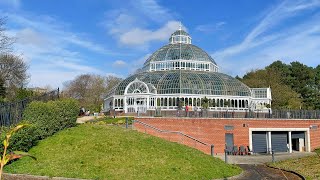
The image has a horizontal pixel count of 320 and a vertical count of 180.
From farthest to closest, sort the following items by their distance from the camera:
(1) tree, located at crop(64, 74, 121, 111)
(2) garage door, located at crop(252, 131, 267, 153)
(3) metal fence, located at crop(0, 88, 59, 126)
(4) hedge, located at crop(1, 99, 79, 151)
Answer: (1) tree, located at crop(64, 74, 121, 111), (2) garage door, located at crop(252, 131, 267, 153), (3) metal fence, located at crop(0, 88, 59, 126), (4) hedge, located at crop(1, 99, 79, 151)

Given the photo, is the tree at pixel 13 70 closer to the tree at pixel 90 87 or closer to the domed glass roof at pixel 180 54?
the domed glass roof at pixel 180 54

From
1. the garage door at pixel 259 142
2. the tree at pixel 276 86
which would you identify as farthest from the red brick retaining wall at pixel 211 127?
the tree at pixel 276 86

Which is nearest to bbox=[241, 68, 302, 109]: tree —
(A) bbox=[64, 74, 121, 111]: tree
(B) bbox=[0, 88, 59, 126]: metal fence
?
(A) bbox=[64, 74, 121, 111]: tree

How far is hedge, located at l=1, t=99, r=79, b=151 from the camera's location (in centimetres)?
1522

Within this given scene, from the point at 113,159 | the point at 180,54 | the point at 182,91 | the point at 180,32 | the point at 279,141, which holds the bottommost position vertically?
the point at 279,141

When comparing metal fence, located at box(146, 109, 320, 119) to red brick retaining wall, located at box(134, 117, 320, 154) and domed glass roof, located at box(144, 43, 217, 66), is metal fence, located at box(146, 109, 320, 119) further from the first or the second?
domed glass roof, located at box(144, 43, 217, 66)

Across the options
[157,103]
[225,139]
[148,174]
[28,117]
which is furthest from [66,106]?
[157,103]

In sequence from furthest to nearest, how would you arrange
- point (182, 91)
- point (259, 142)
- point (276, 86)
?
1. point (276, 86)
2. point (182, 91)
3. point (259, 142)

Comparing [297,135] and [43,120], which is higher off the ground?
[43,120]

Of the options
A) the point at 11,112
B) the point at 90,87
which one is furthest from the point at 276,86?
the point at 11,112

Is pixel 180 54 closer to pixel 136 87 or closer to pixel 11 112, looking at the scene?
pixel 136 87

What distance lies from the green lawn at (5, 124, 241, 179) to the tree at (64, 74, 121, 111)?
54469 millimetres

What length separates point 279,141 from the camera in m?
37.7

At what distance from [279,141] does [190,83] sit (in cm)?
1232
